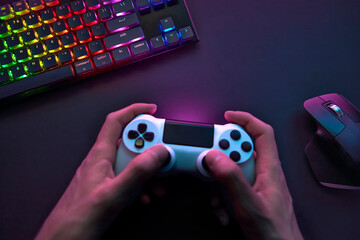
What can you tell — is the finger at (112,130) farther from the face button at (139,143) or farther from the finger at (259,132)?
the finger at (259,132)

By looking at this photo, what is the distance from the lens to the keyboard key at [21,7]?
59 cm

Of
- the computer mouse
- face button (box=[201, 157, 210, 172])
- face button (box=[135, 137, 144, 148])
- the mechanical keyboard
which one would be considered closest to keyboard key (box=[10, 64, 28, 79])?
the mechanical keyboard

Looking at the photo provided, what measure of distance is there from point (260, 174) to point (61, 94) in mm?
488

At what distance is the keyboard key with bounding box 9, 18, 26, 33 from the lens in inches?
23.3

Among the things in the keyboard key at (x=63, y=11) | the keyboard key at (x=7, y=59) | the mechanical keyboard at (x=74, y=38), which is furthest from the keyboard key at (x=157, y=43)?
the keyboard key at (x=7, y=59)

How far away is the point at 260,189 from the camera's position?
1.62 ft

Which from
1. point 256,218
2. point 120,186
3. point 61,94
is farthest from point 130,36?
point 256,218

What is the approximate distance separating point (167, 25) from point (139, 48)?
8cm

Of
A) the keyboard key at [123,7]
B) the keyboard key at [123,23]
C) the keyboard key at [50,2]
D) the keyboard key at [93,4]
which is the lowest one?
the keyboard key at [123,23]

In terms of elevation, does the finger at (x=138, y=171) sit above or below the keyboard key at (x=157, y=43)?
below

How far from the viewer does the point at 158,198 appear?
0.55 metres

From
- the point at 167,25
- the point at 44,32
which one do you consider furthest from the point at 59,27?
the point at 167,25

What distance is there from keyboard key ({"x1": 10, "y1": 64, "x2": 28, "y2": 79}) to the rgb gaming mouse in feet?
2.09

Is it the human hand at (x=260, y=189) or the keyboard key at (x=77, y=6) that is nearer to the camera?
the human hand at (x=260, y=189)
